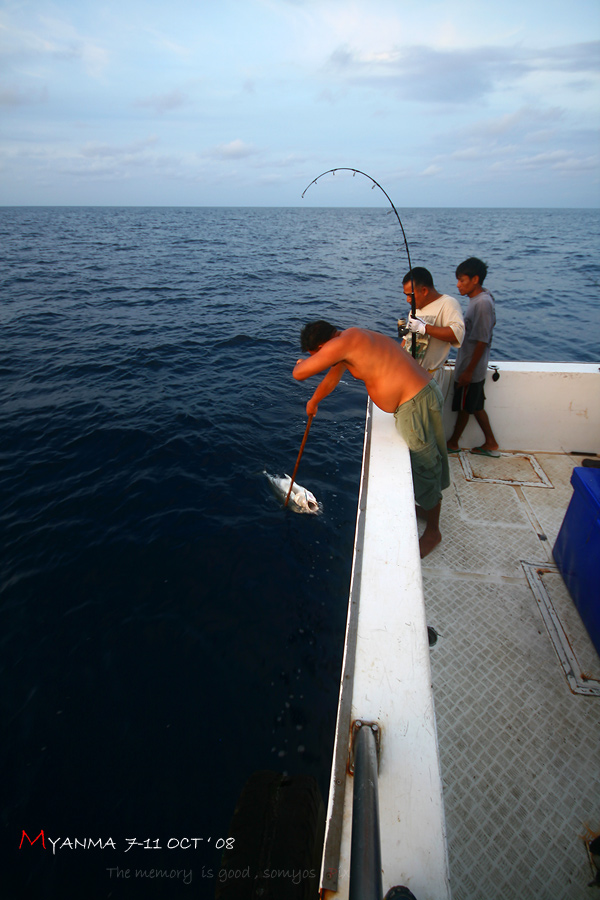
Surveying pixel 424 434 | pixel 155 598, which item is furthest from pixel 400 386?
pixel 155 598

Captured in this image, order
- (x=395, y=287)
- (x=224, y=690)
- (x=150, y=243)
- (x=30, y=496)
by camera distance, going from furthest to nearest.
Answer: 1. (x=150, y=243)
2. (x=395, y=287)
3. (x=30, y=496)
4. (x=224, y=690)

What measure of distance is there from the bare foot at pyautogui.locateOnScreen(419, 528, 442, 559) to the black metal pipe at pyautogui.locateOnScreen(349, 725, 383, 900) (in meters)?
2.43

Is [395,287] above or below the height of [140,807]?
above

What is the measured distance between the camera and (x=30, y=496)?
5.73 meters

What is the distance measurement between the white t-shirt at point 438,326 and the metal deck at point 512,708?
5.56ft

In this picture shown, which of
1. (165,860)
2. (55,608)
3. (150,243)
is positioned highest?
(150,243)

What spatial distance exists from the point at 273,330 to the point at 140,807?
41.0 ft

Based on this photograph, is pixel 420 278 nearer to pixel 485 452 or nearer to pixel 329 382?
pixel 329 382

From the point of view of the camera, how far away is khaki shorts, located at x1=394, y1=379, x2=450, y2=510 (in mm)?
3262

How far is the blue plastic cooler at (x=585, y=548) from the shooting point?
2.84 meters

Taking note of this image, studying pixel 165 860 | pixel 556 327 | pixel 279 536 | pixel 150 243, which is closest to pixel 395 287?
pixel 556 327

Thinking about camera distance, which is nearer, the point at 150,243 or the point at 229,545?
the point at 229,545

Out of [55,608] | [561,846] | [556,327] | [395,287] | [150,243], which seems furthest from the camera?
[150,243]

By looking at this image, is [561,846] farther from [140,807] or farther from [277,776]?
[140,807]
